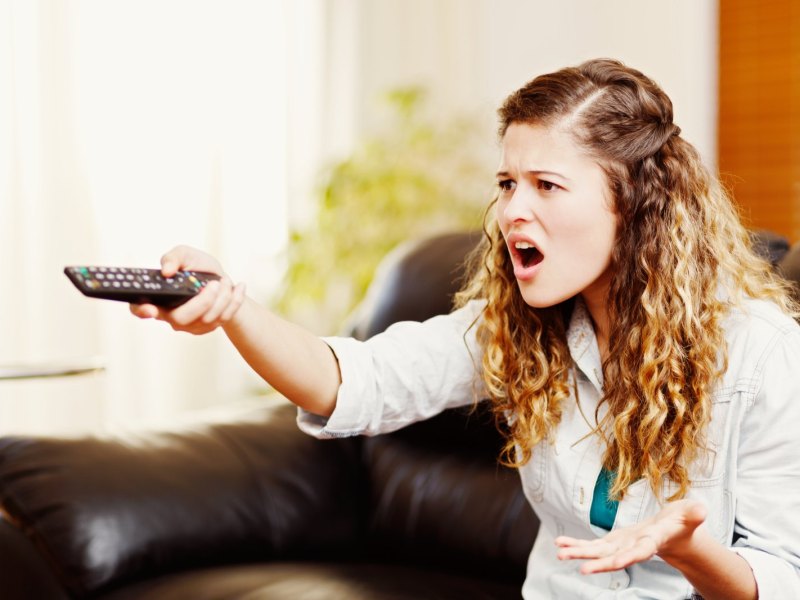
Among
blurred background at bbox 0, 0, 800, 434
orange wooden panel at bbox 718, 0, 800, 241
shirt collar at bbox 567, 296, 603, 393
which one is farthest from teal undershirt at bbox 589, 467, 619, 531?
orange wooden panel at bbox 718, 0, 800, 241

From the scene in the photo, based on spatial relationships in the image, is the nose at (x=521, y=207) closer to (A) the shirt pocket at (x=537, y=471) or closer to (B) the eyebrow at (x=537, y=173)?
(B) the eyebrow at (x=537, y=173)

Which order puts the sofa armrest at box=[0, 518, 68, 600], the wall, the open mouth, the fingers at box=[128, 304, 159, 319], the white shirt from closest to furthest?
1. the fingers at box=[128, 304, 159, 319]
2. the white shirt
3. the open mouth
4. the sofa armrest at box=[0, 518, 68, 600]
5. the wall

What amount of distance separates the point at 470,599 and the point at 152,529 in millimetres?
511

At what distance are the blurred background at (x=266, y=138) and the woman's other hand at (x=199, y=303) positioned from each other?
1386mm

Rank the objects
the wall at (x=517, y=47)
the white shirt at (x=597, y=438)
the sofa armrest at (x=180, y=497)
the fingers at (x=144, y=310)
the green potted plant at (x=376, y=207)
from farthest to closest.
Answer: the wall at (x=517, y=47)
the green potted plant at (x=376, y=207)
the sofa armrest at (x=180, y=497)
the white shirt at (x=597, y=438)
the fingers at (x=144, y=310)

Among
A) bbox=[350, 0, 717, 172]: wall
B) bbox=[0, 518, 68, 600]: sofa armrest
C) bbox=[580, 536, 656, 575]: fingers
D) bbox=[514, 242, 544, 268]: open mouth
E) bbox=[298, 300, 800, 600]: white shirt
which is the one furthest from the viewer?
bbox=[350, 0, 717, 172]: wall

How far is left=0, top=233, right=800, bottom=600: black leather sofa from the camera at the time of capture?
4.81 ft

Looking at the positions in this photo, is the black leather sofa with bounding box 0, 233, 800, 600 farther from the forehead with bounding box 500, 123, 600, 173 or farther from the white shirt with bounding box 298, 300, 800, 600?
the forehead with bounding box 500, 123, 600, 173

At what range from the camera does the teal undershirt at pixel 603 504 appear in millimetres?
1183

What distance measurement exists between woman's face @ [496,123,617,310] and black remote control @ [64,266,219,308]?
38 cm

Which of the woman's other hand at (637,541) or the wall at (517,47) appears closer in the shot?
the woman's other hand at (637,541)

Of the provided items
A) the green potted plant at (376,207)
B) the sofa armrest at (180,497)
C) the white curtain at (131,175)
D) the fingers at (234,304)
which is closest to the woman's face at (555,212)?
the fingers at (234,304)

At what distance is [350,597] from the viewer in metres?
1.42

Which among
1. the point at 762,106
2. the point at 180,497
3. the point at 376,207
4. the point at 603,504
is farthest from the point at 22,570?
the point at 762,106
